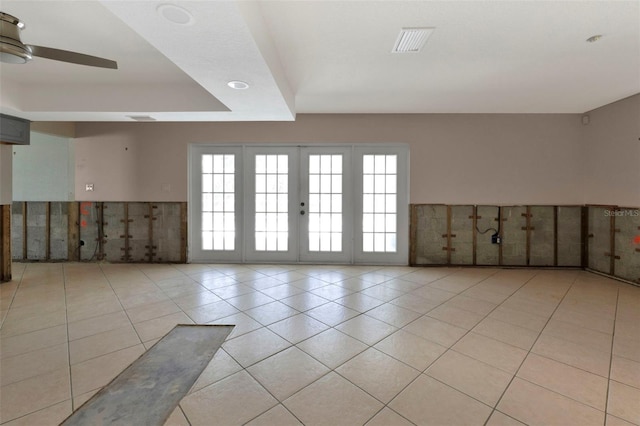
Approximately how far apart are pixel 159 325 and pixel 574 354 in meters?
3.67

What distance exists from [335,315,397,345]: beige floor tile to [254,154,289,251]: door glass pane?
2.54 metres

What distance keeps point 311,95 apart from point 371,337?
320 cm

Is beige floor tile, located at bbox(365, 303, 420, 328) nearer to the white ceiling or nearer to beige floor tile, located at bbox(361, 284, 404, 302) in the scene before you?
beige floor tile, located at bbox(361, 284, 404, 302)

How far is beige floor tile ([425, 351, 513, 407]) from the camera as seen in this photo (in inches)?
68.7

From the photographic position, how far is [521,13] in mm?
2094

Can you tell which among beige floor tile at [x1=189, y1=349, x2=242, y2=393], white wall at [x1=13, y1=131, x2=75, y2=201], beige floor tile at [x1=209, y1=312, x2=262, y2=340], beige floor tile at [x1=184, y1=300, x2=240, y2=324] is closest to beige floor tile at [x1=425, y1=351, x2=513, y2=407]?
beige floor tile at [x1=189, y1=349, x2=242, y2=393]

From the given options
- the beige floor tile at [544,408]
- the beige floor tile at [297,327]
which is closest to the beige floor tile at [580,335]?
the beige floor tile at [544,408]

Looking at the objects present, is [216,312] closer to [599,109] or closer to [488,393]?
[488,393]

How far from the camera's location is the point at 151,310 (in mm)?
2988

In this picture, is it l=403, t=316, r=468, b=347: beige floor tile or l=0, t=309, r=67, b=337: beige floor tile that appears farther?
→ l=0, t=309, r=67, b=337: beige floor tile

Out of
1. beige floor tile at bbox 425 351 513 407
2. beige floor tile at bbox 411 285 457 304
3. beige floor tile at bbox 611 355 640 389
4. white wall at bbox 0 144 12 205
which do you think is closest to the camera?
beige floor tile at bbox 425 351 513 407

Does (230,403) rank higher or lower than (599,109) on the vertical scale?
lower

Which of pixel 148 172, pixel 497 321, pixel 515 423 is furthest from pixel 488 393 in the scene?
pixel 148 172

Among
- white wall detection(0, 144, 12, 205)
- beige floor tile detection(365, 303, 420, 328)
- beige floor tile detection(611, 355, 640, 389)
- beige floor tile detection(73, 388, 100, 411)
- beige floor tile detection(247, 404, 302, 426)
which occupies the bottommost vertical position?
beige floor tile detection(247, 404, 302, 426)
